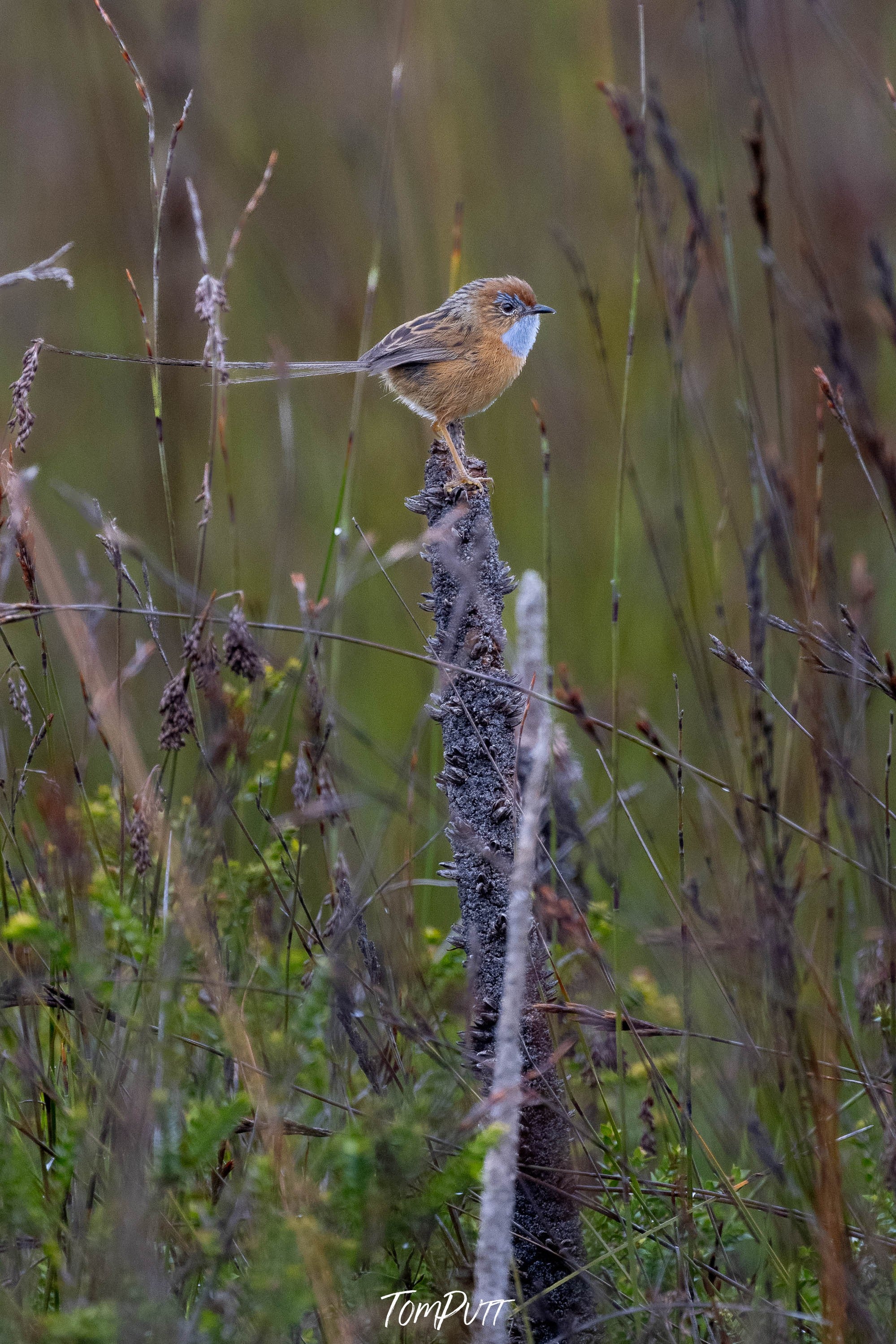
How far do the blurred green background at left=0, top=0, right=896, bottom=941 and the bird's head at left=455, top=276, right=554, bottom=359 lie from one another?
3.07 ft

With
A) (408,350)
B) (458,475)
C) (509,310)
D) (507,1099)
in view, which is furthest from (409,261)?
(507,1099)

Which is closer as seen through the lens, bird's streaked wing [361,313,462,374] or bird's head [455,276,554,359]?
bird's streaked wing [361,313,462,374]

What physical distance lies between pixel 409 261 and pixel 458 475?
7.05 ft

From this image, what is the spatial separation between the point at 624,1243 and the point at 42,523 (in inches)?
139

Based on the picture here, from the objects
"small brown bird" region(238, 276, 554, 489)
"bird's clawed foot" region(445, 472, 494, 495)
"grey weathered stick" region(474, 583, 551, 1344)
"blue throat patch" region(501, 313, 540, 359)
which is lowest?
"grey weathered stick" region(474, 583, 551, 1344)

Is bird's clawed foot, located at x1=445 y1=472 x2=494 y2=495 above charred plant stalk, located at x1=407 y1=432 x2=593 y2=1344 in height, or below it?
above

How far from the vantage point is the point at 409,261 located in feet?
13.5

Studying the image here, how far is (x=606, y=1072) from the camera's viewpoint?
2.32 meters

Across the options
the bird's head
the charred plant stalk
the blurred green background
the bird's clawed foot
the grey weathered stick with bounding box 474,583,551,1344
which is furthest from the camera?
the blurred green background

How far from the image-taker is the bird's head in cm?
305

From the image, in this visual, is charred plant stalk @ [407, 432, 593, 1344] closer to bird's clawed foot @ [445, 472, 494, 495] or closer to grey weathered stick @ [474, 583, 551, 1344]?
bird's clawed foot @ [445, 472, 494, 495]

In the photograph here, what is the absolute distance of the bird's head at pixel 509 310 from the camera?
305cm

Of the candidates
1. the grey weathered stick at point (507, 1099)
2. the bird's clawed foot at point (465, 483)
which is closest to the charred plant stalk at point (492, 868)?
the bird's clawed foot at point (465, 483)

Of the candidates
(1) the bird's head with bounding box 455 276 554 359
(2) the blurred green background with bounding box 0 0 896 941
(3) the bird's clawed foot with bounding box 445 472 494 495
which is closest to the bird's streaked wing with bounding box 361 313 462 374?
(1) the bird's head with bounding box 455 276 554 359
